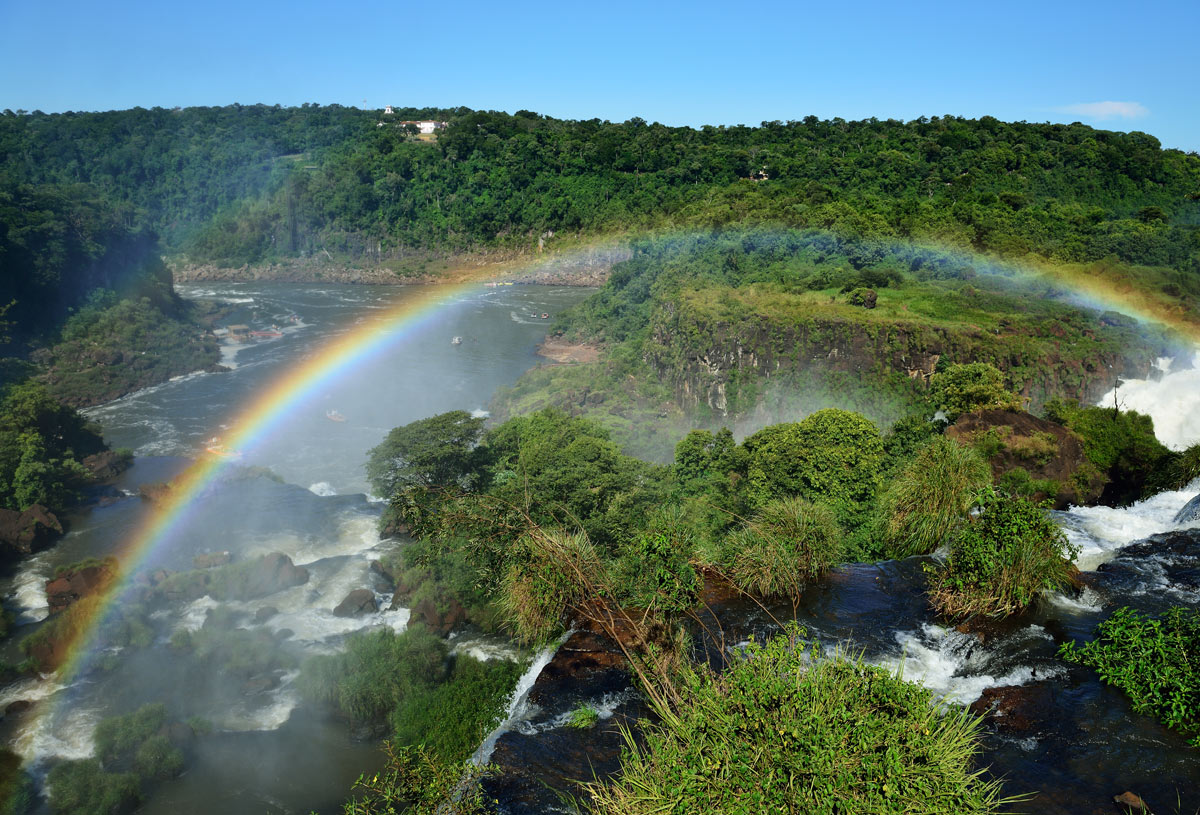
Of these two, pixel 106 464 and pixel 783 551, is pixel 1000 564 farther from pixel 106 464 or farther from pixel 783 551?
pixel 106 464

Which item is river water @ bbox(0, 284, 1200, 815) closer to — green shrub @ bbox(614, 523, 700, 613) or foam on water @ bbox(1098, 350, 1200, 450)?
foam on water @ bbox(1098, 350, 1200, 450)

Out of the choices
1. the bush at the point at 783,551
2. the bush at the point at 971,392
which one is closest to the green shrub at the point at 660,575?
the bush at the point at 783,551

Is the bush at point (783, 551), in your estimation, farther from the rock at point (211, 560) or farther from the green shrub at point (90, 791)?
the rock at point (211, 560)

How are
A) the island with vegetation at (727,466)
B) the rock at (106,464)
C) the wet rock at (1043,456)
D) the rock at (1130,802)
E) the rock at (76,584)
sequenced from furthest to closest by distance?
the rock at (106,464)
the rock at (76,584)
the wet rock at (1043,456)
the rock at (1130,802)
the island with vegetation at (727,466)

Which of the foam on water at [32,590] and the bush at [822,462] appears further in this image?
the foam on water at [32,590]

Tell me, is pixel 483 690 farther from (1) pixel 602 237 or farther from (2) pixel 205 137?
(2) pixel 205 137

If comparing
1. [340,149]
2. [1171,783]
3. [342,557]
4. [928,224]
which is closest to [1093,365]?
[928,224]

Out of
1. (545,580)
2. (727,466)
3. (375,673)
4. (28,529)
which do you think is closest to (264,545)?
(28,529)
